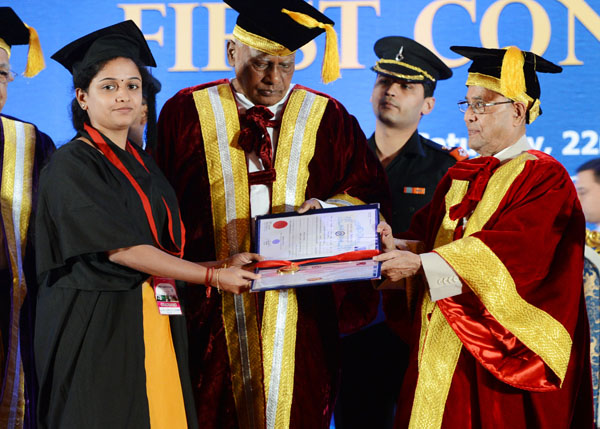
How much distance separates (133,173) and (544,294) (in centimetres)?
154

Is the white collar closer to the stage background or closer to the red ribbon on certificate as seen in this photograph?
the red ribbon on certificate

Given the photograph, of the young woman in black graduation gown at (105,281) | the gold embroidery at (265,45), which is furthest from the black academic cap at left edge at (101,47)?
the gold embroidery at (265,45)

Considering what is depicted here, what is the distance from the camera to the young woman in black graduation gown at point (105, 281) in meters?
2.41

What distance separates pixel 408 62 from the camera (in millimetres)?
4078

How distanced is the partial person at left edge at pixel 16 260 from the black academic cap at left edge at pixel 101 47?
604mm

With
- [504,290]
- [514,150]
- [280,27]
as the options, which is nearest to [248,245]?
[280,27]

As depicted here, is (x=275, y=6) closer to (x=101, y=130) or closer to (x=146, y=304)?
(x=101, y=130)

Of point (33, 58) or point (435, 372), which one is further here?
point (33, 58)

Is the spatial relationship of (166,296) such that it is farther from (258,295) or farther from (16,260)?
(16,260)

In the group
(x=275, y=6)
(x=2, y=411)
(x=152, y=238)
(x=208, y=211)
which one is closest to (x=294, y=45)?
(x=275, y=6)

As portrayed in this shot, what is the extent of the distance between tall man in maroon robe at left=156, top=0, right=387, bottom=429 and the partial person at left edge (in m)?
0.64

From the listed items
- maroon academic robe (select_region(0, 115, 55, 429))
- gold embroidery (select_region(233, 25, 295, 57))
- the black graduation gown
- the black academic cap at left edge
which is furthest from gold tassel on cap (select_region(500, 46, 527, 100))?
maroon academic robe (select_region(0, 115, 55, 429))

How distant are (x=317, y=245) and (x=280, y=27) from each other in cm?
86

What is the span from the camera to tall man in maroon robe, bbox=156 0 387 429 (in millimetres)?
3031
